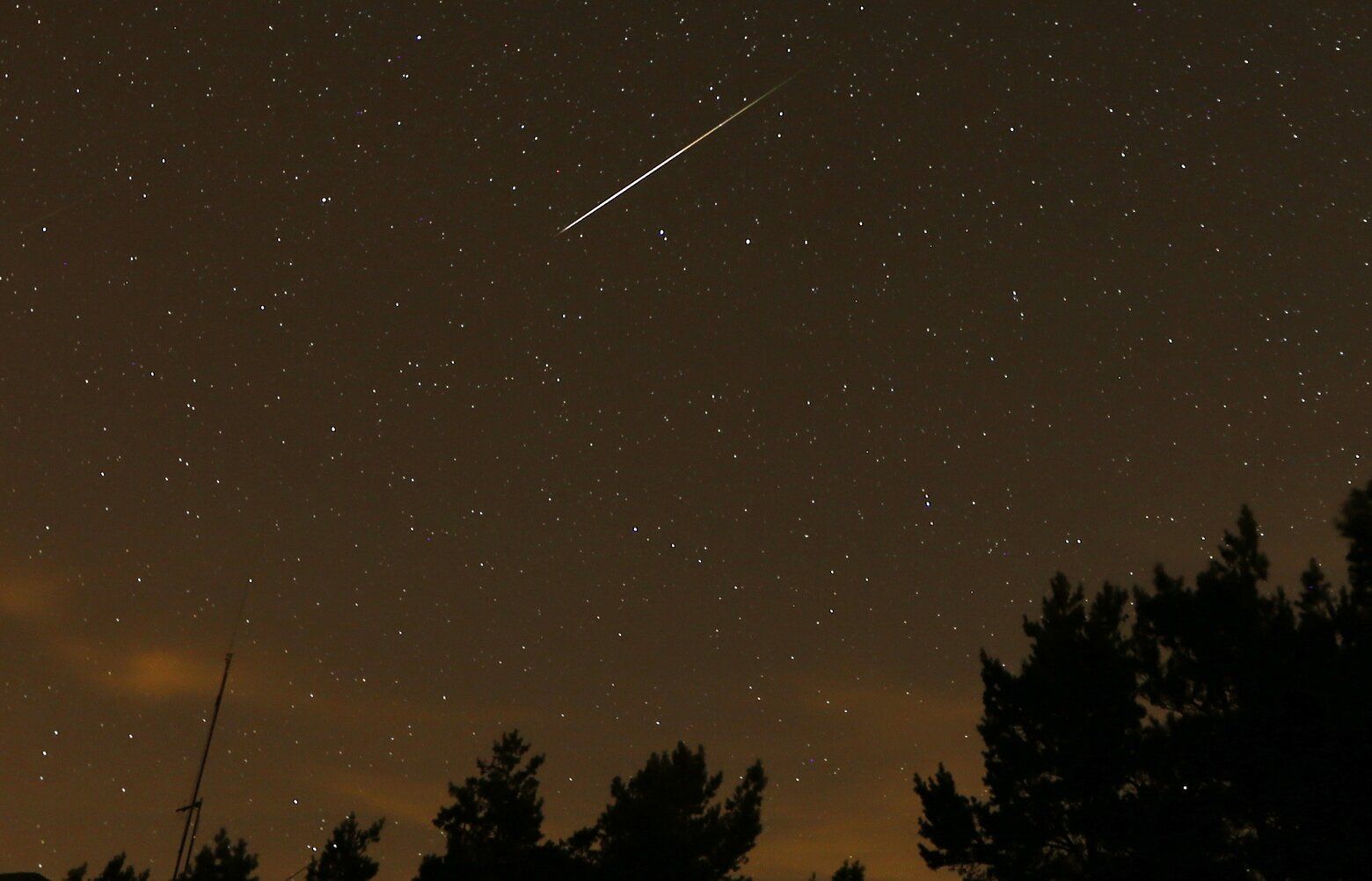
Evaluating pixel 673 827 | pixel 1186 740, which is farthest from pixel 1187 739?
pixel 673 827

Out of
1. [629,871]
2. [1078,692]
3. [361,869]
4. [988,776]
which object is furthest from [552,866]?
[1078,692]

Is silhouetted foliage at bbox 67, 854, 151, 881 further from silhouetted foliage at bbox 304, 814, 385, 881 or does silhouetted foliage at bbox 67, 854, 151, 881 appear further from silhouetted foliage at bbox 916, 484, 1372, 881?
A: silhouetted foliage at bbox 916, 484, 1372, 881

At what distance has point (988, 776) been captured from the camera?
889 inches

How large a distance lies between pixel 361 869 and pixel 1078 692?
22679 mm

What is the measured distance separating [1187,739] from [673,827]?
47.0 feet

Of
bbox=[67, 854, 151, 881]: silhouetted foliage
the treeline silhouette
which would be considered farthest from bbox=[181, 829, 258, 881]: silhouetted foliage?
the treeline silhouette

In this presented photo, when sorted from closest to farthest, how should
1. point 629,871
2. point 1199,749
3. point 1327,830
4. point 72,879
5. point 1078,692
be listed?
point 1327,830, point 1199,749, point 1078,692, point 629,871, point 72,879

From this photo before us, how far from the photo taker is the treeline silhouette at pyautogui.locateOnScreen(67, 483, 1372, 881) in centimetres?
1636

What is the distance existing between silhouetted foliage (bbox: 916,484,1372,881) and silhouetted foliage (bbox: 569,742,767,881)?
8278 millimetres

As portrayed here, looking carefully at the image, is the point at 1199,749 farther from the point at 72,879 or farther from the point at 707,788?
the point at 72,879

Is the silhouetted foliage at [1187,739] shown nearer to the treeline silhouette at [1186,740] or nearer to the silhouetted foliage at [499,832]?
the treeline silhouette at [1186,740]

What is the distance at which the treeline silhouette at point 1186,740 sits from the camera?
16.4m

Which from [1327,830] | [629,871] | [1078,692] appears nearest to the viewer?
[1327,830]

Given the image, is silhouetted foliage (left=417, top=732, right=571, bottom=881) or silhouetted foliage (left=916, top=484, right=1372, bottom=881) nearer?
silhouetted foliage (left=916, top=484, right=1372, bottom=881)
